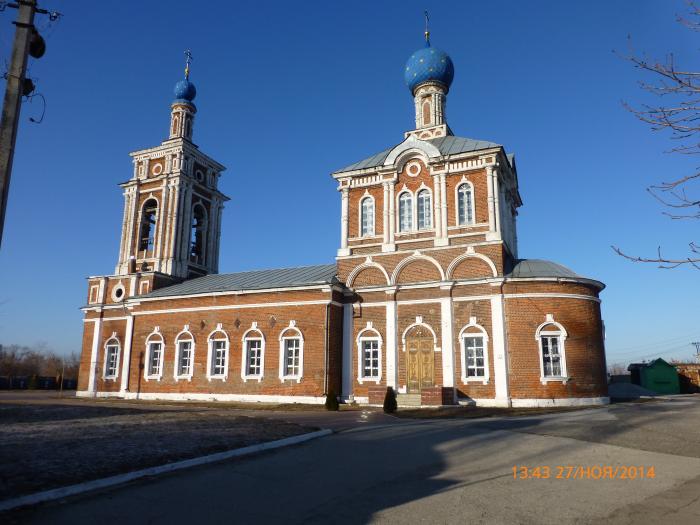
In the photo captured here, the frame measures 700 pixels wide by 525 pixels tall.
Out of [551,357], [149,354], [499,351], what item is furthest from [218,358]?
[551,357]

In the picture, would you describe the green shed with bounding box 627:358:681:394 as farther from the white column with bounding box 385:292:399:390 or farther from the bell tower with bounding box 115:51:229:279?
the bell tower with bounding box 115:51:229:279

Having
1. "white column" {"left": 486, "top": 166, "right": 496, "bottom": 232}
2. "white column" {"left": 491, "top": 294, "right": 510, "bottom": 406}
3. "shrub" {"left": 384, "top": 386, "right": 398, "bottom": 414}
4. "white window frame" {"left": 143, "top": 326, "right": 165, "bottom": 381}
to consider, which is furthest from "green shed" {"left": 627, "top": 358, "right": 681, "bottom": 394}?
"white window frame" {"left": 143, "top": 326, "right": 165, "bottom": 381}

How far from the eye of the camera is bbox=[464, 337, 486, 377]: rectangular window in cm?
1905

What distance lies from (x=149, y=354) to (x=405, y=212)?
46.0ft

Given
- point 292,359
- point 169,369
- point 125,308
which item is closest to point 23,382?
point 125,308

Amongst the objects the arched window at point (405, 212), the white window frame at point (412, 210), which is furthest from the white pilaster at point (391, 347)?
the arched window at point (405, 212)

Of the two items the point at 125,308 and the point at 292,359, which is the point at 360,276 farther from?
the point at 125,308

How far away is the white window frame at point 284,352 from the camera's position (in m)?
21.0

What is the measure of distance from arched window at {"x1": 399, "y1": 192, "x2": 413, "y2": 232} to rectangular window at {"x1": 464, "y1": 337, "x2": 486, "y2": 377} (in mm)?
5356

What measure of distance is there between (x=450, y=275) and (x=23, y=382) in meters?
33.7

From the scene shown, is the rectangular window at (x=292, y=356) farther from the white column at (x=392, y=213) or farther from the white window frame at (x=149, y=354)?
the white window frame at (x=149, y=354)

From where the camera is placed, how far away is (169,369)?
24062mm

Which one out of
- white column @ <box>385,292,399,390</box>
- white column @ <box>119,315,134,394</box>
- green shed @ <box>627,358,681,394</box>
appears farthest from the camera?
green shed @ <box>627,358,681,394</box>

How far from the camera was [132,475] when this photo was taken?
6160 mm
